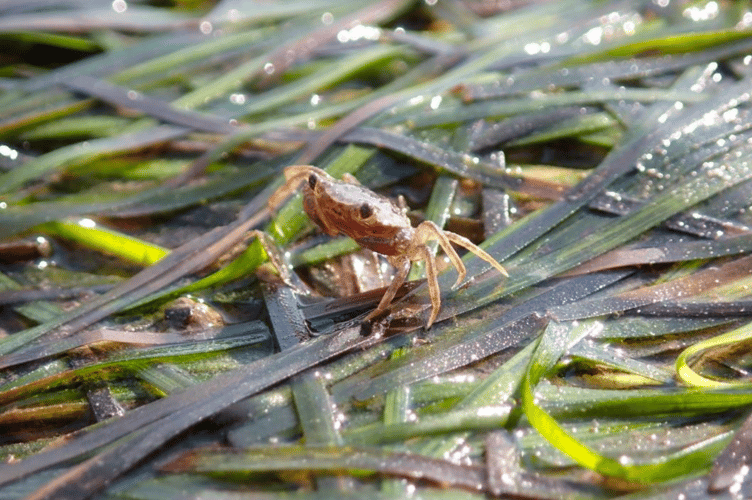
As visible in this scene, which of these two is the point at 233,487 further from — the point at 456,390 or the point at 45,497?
the point at 456,390

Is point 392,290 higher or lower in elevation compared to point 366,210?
lower

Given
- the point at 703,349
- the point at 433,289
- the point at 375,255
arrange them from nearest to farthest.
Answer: the point at 703,349
the point at 433,289
the point at 375,255

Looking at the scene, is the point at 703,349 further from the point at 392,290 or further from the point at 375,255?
the point at 375,255

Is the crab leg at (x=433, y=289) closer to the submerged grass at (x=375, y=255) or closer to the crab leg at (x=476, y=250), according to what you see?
the submerged grass at (x=375, y=255)

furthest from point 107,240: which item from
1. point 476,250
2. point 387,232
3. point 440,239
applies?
point 476,250

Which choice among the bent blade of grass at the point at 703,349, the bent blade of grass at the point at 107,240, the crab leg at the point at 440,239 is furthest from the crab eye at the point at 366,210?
the bent blade of grass at the point at 703,349

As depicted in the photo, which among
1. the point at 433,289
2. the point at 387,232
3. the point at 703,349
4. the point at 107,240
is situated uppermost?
the point at 107,240
